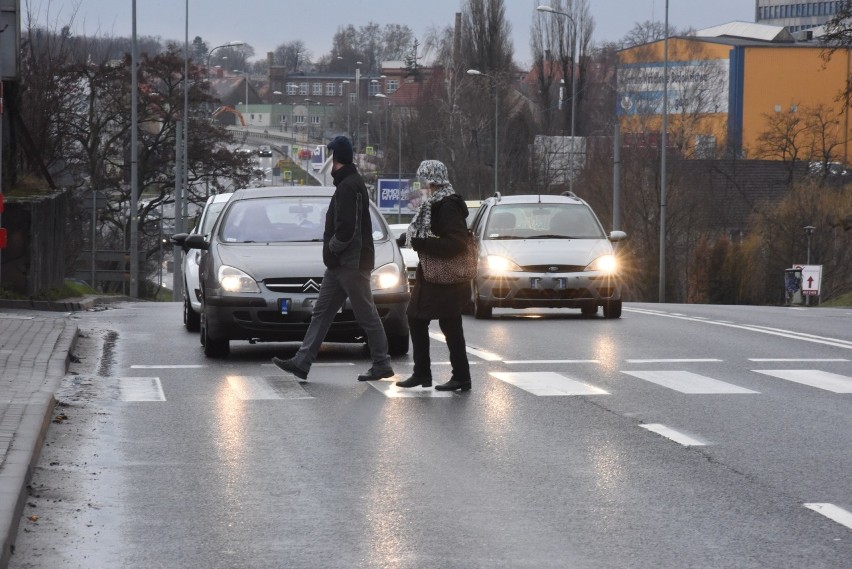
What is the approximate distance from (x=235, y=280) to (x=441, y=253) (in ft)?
10.8

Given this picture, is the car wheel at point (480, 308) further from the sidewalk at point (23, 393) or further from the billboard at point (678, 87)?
the billboard at point (678, 87)

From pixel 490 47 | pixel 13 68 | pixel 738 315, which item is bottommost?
pixel 738 315

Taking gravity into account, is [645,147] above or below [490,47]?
below

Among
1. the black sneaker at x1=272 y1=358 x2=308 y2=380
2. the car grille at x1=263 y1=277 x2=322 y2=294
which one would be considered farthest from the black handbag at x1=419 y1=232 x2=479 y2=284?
the car grille at x1=263 y1=277 x2=322 y2=294

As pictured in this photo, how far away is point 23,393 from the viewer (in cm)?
1076

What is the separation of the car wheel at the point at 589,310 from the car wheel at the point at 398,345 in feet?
20.8

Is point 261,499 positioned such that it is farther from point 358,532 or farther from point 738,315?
point 738,315

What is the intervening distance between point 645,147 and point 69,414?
235ft

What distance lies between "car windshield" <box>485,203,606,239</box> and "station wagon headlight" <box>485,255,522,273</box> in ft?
2.59

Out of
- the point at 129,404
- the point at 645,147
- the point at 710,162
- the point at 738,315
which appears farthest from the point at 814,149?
the point at 129,404

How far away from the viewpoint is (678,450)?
29.4 ft

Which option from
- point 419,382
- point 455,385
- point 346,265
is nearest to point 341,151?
point 346,265

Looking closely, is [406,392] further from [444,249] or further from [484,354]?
[484,354]

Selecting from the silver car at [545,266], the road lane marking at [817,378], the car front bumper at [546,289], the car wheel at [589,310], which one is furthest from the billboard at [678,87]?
the road lane marking at [817,378]
